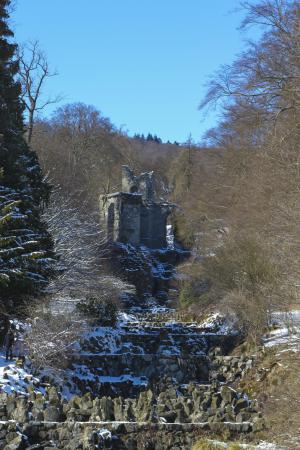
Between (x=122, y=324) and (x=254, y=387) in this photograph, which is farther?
(x=122, y=324)

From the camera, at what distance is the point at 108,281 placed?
81.6 feet

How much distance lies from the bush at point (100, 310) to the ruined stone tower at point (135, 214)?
48.1ft

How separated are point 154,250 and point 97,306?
17950 mm

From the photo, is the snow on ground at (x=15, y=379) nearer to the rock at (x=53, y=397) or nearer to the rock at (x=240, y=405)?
the rock at (x=53, y=397)

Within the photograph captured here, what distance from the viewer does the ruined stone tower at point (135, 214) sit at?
127 ft

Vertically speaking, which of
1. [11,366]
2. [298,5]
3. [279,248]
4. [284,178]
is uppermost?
[298,5]

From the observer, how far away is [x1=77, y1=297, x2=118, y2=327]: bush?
830 inches

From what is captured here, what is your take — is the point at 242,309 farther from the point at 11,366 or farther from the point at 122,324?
the point at 11,366

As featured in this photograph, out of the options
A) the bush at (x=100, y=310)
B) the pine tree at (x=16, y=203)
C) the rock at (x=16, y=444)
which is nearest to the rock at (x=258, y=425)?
the rock at (x=16, y=444)

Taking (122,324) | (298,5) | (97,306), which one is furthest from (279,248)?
(122,324)

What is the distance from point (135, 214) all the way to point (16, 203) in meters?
24.6

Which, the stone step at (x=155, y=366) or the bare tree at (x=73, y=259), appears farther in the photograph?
the bare tree at (x=73, y=259)

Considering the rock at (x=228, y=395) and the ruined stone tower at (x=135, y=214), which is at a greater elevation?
the ruined stone tower at (x=135, y=214)

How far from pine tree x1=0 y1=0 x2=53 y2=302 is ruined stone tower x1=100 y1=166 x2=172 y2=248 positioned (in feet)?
60.6
